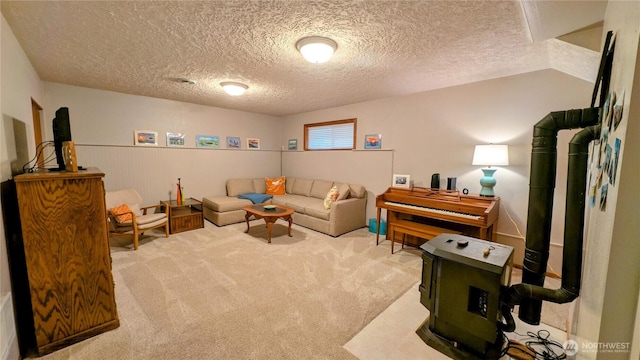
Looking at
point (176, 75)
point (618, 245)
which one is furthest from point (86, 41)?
point (618, 245)

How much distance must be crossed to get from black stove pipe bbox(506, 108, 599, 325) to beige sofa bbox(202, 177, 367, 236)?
8.42 feet

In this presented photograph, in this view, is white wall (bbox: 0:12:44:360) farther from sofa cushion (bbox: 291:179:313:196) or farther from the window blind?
the window blind

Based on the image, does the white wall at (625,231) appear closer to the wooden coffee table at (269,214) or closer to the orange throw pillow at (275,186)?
the wooden coffee table at (269,214)

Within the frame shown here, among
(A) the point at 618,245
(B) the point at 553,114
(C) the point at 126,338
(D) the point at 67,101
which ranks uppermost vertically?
(D) the point at 67,101

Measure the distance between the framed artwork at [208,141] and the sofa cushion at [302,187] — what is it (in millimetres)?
1865

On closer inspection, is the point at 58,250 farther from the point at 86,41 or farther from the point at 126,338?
the point at 86,41

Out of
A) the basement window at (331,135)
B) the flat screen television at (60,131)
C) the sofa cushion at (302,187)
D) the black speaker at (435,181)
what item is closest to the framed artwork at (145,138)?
the flat screen television at (60,131)

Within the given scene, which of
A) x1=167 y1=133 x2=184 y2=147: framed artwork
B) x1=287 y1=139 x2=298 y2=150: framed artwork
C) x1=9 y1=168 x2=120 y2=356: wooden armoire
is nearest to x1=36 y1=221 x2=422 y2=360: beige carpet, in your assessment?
x1=9 y1=168 x2=120 y2=356: wooden armoire

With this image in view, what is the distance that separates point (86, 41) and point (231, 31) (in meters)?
1.40

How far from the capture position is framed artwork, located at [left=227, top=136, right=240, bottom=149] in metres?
5.40

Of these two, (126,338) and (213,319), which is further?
(213,319)

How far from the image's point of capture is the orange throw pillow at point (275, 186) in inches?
222

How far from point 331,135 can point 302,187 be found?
130 centimetres

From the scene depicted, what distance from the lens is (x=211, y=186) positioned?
5199 millimetres
